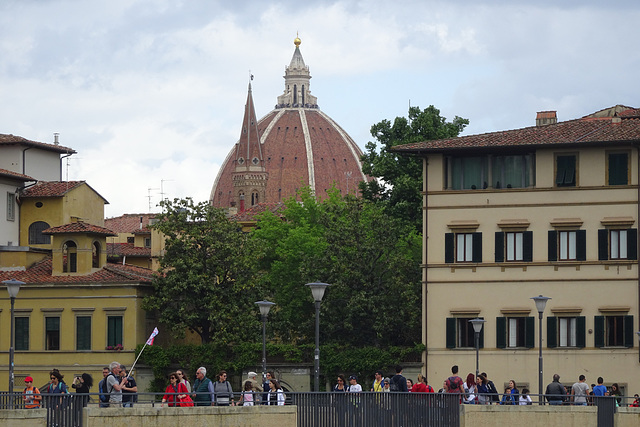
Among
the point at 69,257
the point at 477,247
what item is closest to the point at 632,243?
the point at 477,247

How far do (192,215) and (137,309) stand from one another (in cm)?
556

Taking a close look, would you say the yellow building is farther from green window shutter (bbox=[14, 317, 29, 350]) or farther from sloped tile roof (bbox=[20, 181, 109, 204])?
sloped tile roof (bbox=[20, 181, 109, 204])

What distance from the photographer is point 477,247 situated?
61.5 metres

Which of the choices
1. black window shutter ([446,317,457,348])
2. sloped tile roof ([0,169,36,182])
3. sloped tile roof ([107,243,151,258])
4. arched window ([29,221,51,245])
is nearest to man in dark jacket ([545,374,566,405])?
black window shutter ([446,317,457,348])

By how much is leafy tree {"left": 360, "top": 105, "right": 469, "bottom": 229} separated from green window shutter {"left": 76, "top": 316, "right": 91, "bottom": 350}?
1628 centimetres

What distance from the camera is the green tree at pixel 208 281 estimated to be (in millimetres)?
69188

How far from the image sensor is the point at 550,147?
2381 inches

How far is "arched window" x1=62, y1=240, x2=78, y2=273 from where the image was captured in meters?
73.1

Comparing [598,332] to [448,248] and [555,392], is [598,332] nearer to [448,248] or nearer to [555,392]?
[448,248]

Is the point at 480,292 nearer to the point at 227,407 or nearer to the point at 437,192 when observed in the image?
the point at 437,192

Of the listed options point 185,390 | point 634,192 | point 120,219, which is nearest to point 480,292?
point 634,192

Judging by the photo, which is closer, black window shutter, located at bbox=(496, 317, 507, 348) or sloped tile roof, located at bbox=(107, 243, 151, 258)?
black window shutter, located at bbox=(496, 317, 507, 348)

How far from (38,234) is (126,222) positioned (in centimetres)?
5718

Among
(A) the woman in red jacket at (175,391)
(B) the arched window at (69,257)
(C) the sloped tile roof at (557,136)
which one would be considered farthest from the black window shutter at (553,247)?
(A) the woman in red jacket at (175,391)
